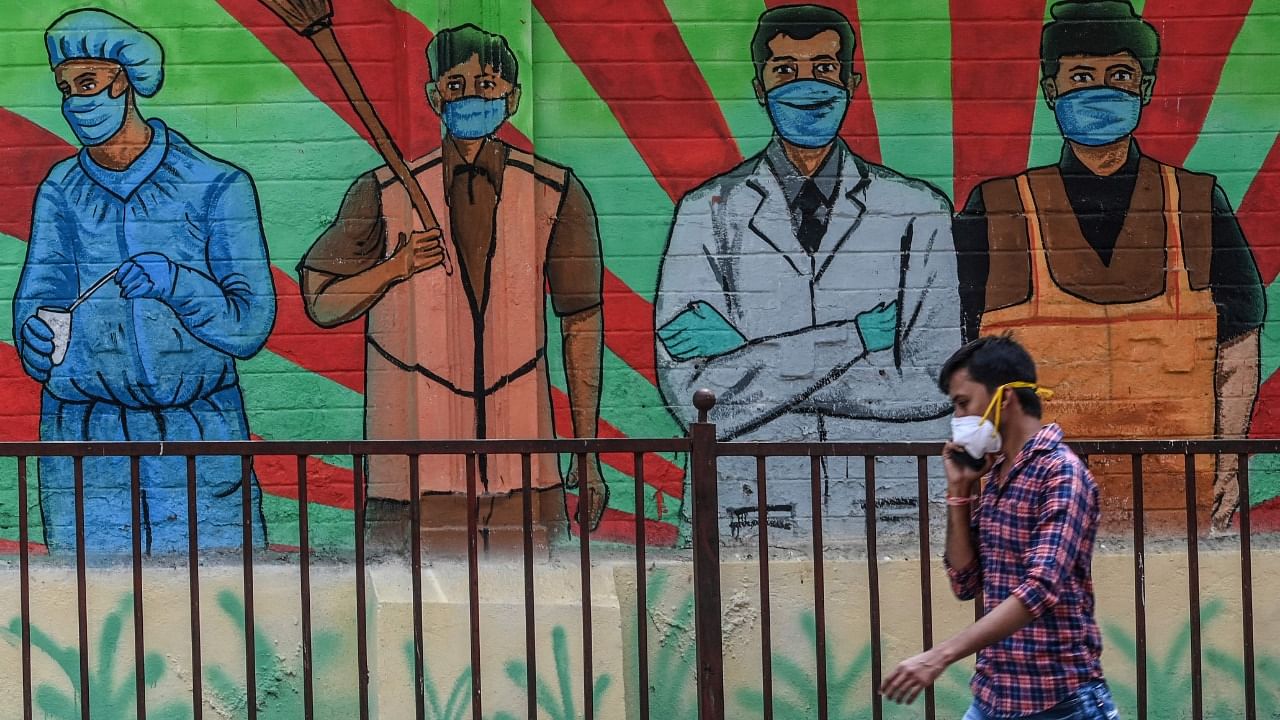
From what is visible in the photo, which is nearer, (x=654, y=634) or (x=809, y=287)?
(x=654, y=634)

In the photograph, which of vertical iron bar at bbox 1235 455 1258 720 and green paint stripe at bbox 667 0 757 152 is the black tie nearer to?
green paint stripe at bbox 667 0 757 152

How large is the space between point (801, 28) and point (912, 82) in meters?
0.59

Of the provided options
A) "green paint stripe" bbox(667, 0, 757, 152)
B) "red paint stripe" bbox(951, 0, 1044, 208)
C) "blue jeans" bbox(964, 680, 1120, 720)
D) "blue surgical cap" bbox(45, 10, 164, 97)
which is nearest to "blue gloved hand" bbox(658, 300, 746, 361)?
"green paint stripe" bbox(667, 0, 757, 152)

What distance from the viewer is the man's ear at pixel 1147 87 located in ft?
19.7

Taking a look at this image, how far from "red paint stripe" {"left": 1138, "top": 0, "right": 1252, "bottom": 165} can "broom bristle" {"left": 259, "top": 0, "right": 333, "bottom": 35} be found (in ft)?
12.8

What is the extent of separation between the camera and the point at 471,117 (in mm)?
5812

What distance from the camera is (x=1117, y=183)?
6.03 meters

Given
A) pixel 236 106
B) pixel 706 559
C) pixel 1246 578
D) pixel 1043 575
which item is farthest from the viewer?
pixel 236 106

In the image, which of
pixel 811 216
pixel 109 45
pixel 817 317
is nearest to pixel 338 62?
pixel 109 45

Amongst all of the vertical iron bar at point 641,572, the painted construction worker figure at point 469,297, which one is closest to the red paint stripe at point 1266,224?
the painted construction worker figure at point 469,297

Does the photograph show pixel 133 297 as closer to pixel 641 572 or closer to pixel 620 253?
pixel 620 253

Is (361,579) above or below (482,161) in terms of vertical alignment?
below

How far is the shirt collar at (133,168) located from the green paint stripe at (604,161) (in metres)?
1.78

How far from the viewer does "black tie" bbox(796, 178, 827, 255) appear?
19.7 ft
